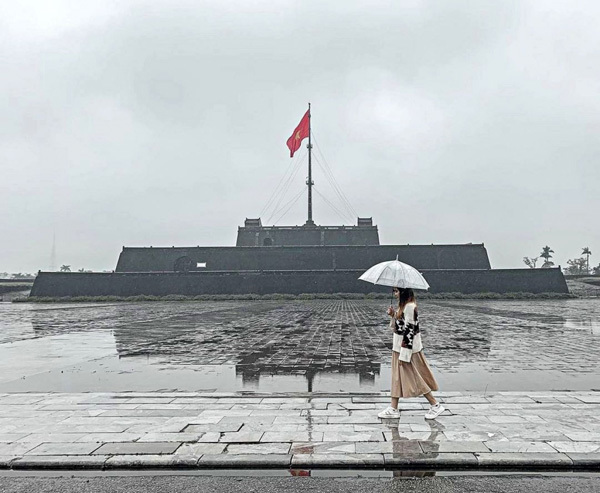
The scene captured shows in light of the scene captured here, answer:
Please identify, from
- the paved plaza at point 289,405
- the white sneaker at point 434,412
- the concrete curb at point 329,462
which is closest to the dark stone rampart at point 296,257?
the paved plaza at point 289,405

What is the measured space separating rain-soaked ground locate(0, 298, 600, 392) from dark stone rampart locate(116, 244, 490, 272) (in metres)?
17.6

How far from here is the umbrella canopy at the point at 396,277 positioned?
4199mm

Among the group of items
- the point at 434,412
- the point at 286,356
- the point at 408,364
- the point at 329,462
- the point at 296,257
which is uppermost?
the point at 296,257

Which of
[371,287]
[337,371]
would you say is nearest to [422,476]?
[337,371]

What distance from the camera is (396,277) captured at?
423 cm

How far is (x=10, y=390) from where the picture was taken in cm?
555

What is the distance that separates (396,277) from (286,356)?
3.82 m

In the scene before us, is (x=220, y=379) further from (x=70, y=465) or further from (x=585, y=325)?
(x=585, y=325)

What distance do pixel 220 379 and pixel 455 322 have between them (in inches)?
345

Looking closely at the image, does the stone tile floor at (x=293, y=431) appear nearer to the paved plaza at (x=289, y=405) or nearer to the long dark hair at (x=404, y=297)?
the paved plaza at (x=289, y=405)

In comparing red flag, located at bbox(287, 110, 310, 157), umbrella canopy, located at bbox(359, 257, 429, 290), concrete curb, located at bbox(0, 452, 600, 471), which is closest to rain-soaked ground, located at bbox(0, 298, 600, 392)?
umbrella canopy, located at bbox(359, 257, 429, 290)

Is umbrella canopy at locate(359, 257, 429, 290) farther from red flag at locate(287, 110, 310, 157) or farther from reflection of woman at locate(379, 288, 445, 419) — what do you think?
red flag at locate(287, 110, 310, 157)

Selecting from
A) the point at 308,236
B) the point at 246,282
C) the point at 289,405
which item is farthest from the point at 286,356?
the point at 308,236

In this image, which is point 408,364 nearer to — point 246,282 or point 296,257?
point 246,282
